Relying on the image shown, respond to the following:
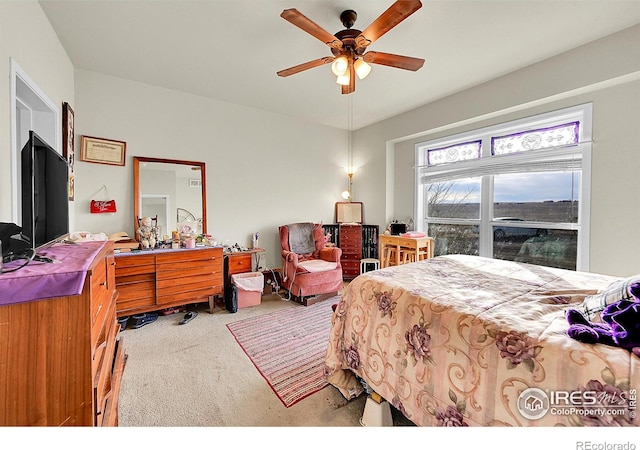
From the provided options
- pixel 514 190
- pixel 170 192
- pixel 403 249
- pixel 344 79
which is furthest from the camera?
pixel 403 249

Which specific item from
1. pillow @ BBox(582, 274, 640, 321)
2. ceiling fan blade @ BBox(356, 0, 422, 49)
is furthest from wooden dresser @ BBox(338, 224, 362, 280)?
pillow @ BBox(582, 274, 640, 321)

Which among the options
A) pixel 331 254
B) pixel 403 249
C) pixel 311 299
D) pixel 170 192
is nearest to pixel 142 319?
pixel 170 192

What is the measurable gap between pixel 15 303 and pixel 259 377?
148 centimetres

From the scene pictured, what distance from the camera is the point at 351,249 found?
4219mm

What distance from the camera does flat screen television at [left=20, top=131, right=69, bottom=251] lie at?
0.88 metres

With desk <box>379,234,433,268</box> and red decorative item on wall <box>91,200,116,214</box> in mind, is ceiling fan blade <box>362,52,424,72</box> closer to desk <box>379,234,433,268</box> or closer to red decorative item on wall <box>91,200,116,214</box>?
desk <box>379,234,433,268</box>

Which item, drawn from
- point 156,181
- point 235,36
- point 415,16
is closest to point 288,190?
point 156,181

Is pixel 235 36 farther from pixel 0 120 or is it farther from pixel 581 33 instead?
pixel 581 33

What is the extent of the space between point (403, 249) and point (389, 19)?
8.80 feet

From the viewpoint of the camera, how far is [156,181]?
10.0 ft

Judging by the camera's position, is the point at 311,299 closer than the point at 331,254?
Yes

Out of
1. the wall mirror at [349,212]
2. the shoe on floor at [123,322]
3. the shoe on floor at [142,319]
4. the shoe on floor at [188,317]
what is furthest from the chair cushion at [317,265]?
the shoe on floor at [123,322]

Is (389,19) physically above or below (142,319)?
above
